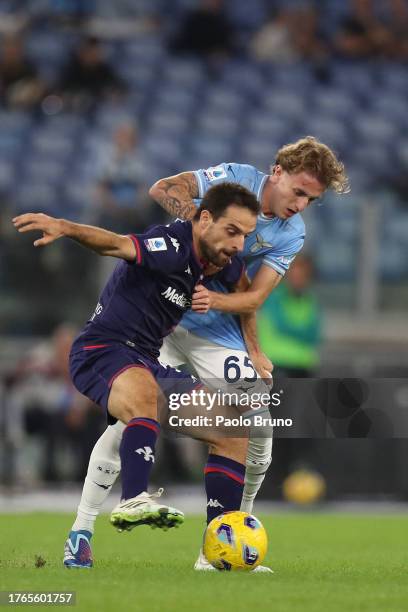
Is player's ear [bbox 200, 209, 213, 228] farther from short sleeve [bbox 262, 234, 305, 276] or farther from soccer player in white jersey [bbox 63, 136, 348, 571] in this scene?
short sleeve [bbox 262, 234, 305, 276]

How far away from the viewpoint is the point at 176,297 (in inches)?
243

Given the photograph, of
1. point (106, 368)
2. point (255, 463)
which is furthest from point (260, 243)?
point (106, 368)

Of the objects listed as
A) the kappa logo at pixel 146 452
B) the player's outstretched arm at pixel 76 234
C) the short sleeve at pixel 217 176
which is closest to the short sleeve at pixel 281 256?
the short sleeve at pixel 217 176

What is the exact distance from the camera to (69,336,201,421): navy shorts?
19.7ft

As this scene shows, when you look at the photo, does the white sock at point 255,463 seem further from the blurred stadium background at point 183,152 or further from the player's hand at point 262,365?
the blurred stadium background at point 183,152

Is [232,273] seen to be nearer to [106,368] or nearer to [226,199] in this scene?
[226,199]

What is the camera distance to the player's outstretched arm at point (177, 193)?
6.69 metres

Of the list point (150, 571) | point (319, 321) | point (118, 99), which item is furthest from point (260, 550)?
point (118, 99)

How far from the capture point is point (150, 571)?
19.8 feet

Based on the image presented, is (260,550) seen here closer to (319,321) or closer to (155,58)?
(319,321)

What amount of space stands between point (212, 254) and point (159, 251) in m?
0.26

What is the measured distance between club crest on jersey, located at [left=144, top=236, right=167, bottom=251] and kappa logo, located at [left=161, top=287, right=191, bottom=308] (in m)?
0.23

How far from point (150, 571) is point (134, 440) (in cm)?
66

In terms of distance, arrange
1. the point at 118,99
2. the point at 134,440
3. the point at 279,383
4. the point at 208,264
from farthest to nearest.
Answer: the point at 118,99, the point at 279,383, the point at 208,264, the point at 134,440
